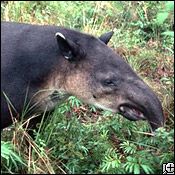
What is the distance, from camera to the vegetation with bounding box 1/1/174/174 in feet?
16.6

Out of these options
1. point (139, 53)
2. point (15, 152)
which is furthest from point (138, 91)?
point (139, 53)

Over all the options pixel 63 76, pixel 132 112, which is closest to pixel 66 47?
pixel 63 76

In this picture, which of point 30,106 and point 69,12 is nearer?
point 30,106

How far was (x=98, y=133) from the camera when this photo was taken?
6.17 metres

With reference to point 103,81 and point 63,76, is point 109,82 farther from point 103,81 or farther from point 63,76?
point 63,76

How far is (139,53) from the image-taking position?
869 cm

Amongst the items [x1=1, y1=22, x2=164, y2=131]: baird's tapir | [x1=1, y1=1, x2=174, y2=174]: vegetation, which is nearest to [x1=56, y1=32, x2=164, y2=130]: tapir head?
[x1=1, y1=22, x2=164, y2=131]: baird's tapir

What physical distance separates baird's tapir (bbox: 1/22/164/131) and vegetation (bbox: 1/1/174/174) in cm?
23

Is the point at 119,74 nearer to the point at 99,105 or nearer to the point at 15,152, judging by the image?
the point at 99,105

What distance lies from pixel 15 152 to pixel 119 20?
513cm

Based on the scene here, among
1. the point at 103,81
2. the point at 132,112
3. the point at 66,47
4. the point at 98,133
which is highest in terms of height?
the point at 66,47

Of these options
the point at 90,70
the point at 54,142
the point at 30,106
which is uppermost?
the point at 90,70

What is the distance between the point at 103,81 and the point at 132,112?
43cm

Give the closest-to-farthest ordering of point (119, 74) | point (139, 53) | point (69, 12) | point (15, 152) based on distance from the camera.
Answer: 1. point (15, 152)
2. point (119, 74)
3. point (139, 53)
4. point (69, 12)
